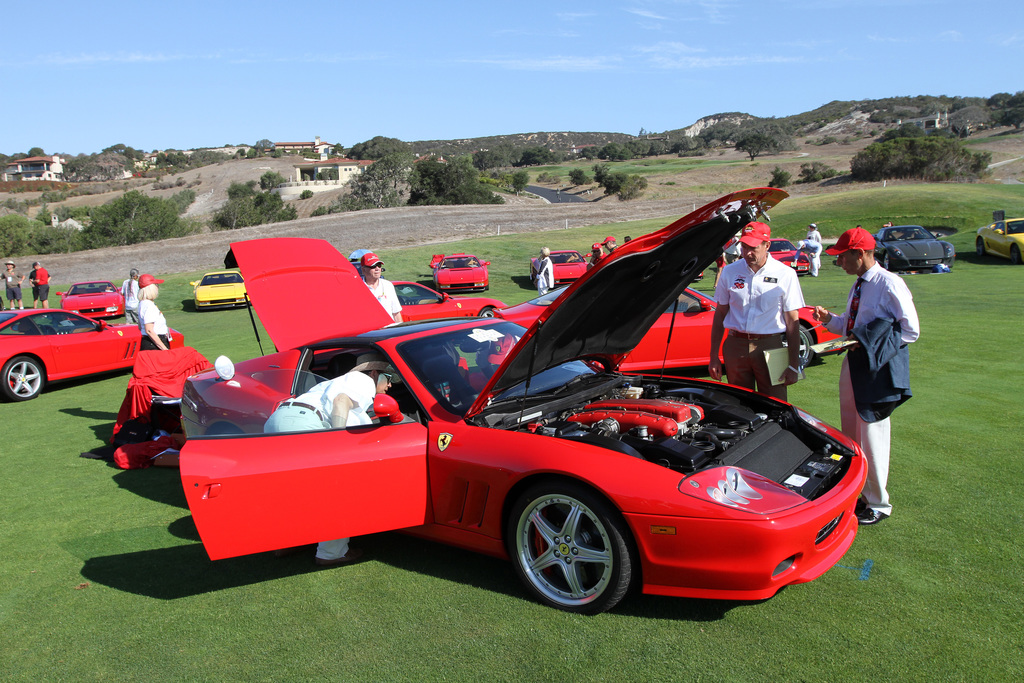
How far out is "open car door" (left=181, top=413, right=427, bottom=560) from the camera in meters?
3.36

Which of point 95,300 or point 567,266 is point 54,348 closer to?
point 95,300

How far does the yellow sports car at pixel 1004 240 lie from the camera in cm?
2162

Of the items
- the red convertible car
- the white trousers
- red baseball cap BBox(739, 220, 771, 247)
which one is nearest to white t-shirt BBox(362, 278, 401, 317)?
the red convertible car

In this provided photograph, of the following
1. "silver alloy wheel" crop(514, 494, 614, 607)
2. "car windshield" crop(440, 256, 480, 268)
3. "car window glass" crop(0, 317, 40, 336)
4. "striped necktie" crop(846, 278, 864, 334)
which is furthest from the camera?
"car windshield" crop(440, 256, 480, 268)

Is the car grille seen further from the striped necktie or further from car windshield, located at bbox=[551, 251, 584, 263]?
car windshield, located at bbox=[551, 251, 584, 263]

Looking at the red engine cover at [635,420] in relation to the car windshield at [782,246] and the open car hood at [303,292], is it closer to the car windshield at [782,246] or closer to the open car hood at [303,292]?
the open car hood at [303,292]

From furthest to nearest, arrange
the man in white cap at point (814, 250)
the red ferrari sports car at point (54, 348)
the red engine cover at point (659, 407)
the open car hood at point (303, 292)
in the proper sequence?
the man in white cap at point (814, 250)
the red ferrari sports car at point (54, 348)
the open car hood at point (303, 292)
the red engine cover at point (659, 407)

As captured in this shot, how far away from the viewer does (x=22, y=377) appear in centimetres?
972

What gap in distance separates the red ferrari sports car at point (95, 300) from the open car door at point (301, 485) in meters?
19.6

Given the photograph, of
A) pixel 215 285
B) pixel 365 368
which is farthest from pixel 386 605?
pixel 215 285

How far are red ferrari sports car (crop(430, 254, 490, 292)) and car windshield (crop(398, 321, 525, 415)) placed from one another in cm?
1851

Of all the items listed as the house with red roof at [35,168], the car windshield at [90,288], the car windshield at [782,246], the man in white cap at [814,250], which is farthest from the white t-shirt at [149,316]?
the house with red roof at [35,168]

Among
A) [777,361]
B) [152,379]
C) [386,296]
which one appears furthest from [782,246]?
[152,379]

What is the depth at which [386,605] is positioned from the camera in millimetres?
3553
